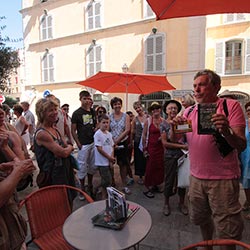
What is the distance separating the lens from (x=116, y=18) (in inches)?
547

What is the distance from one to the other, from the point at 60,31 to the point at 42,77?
137 inches

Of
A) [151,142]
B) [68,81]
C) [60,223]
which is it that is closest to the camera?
[60,223]

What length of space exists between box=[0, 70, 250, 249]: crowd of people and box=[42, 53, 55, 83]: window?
43.7 ft

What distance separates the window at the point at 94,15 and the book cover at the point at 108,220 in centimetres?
1441

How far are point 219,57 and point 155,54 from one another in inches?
137

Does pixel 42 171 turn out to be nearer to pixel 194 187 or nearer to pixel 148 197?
pixel 194 187

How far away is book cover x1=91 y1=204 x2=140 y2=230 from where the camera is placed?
5.81ft

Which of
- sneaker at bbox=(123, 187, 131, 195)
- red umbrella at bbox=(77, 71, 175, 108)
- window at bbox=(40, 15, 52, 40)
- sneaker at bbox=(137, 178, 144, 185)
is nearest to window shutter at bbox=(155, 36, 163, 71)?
red umbrella at bbox=(77, 71, 175, 108)

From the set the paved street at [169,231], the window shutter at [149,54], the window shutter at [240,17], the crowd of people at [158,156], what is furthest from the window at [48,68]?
the paved street at [169,231]

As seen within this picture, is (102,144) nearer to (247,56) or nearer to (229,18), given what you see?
(247,56)

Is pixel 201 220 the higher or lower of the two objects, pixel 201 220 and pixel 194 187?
the lower

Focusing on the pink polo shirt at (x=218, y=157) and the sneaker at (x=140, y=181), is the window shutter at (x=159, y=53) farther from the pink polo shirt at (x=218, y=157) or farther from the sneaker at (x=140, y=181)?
the pink polo shirt at (x=218, y=157)

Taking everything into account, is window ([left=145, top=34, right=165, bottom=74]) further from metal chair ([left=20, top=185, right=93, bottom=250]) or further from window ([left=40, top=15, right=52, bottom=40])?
metal chair ([left=20, top=185, right=93, bottom=250])

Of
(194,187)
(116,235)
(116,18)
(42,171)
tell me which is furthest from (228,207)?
(116,18)
